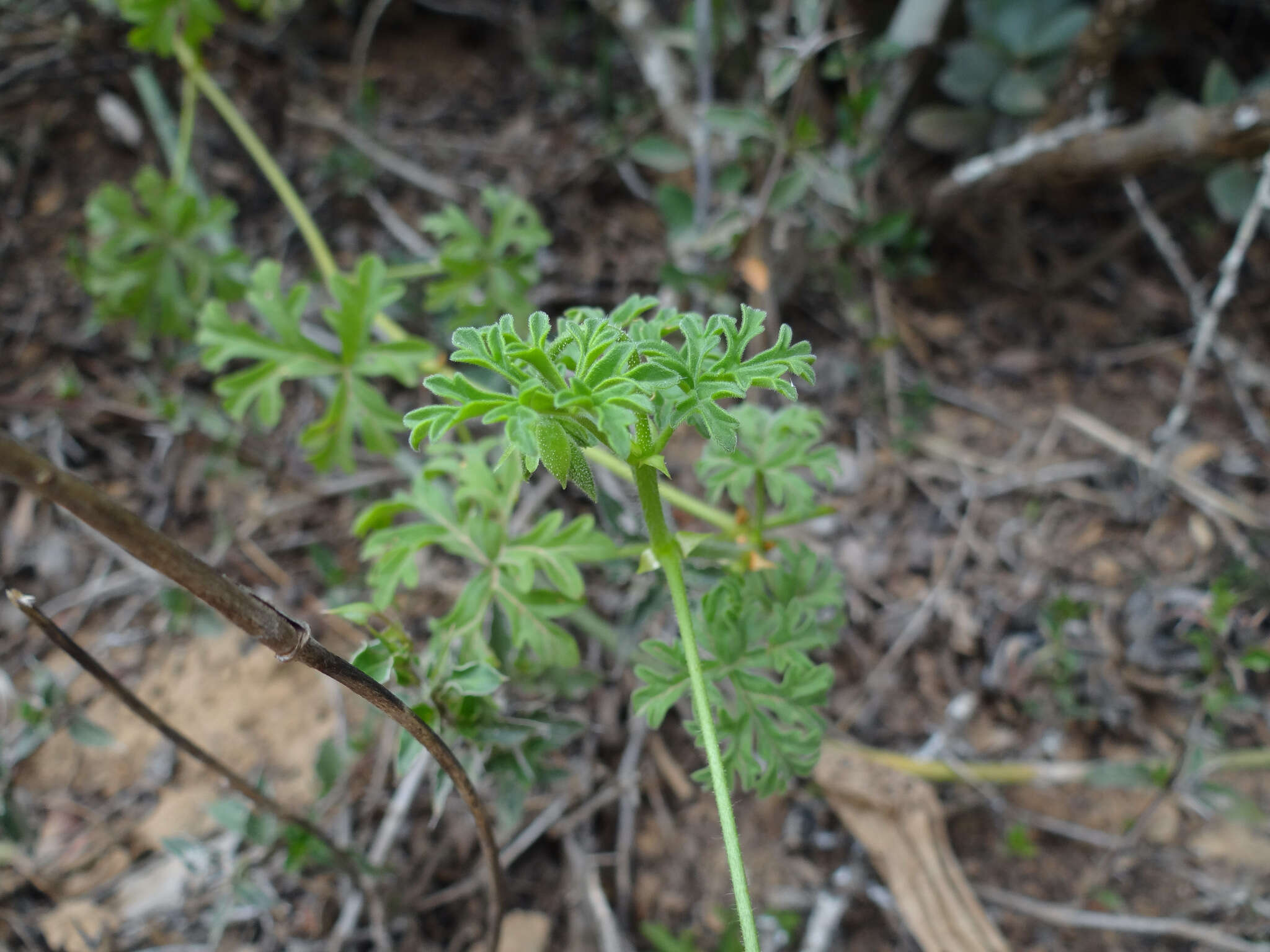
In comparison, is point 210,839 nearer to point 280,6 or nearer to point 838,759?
point 838,759

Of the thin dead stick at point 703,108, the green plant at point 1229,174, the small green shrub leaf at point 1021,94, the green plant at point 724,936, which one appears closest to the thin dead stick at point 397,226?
the thin dead stick at point 703,108

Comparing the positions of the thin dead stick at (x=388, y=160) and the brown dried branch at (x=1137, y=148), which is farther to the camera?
the thin dead stick at (x=388, y=160)

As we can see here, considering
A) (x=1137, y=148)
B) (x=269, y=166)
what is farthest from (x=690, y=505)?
(x=1137, y=148)

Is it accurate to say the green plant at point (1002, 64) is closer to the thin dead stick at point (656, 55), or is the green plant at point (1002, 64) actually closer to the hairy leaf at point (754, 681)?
the thin dead stick at point (656, 55)

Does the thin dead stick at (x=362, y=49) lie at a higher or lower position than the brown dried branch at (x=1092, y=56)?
higher

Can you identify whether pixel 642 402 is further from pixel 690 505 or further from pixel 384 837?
pixel 384 837

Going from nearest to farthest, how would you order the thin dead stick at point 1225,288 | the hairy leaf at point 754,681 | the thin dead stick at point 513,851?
the hairy leaf at point 754,681 < the thin dead stick at point 513,851 < the thin dead stick at point 1225,288

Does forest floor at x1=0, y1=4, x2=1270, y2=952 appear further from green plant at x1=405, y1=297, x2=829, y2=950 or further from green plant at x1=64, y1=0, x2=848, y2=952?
green plant at x1=405, y1=297, x2=829, y2=950

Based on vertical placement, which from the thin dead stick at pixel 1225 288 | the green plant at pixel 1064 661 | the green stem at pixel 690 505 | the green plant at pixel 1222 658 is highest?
the green stem at pixel 690 505
